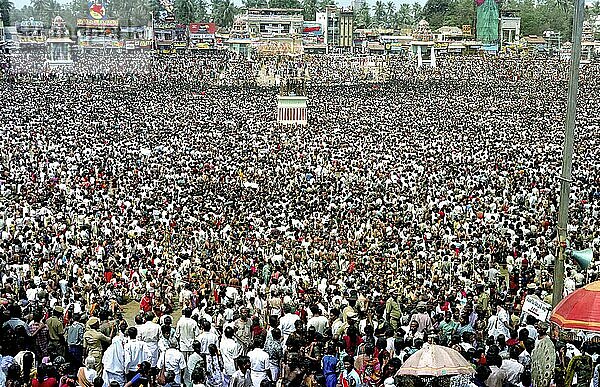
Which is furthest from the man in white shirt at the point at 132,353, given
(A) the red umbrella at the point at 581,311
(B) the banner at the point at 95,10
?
(B) the banner at the point at 95,10

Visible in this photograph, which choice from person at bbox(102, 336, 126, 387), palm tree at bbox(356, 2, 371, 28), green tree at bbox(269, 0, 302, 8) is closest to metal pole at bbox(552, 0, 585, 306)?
person at bbox(102, 336, 126, 387)

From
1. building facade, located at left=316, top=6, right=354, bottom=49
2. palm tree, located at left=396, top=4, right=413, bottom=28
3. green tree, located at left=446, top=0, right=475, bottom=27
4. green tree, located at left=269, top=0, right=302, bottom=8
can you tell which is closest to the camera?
building facade, located at left=316, top=6, right=354, bottom=49

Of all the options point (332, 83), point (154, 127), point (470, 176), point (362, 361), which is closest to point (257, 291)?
point (362, 361)

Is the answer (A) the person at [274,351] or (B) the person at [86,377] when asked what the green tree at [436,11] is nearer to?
(A) the person at [274,351]

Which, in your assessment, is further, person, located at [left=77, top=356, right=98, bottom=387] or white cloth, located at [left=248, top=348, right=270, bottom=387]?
white cloth, located at [left=248, top=348, right=270, bottom=387]

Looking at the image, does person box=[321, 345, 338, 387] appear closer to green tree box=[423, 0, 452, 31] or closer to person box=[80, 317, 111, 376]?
person box=[80, 317, 111, 376]

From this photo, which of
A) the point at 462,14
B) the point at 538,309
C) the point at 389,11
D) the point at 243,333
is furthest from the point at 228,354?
the point at 389,11
